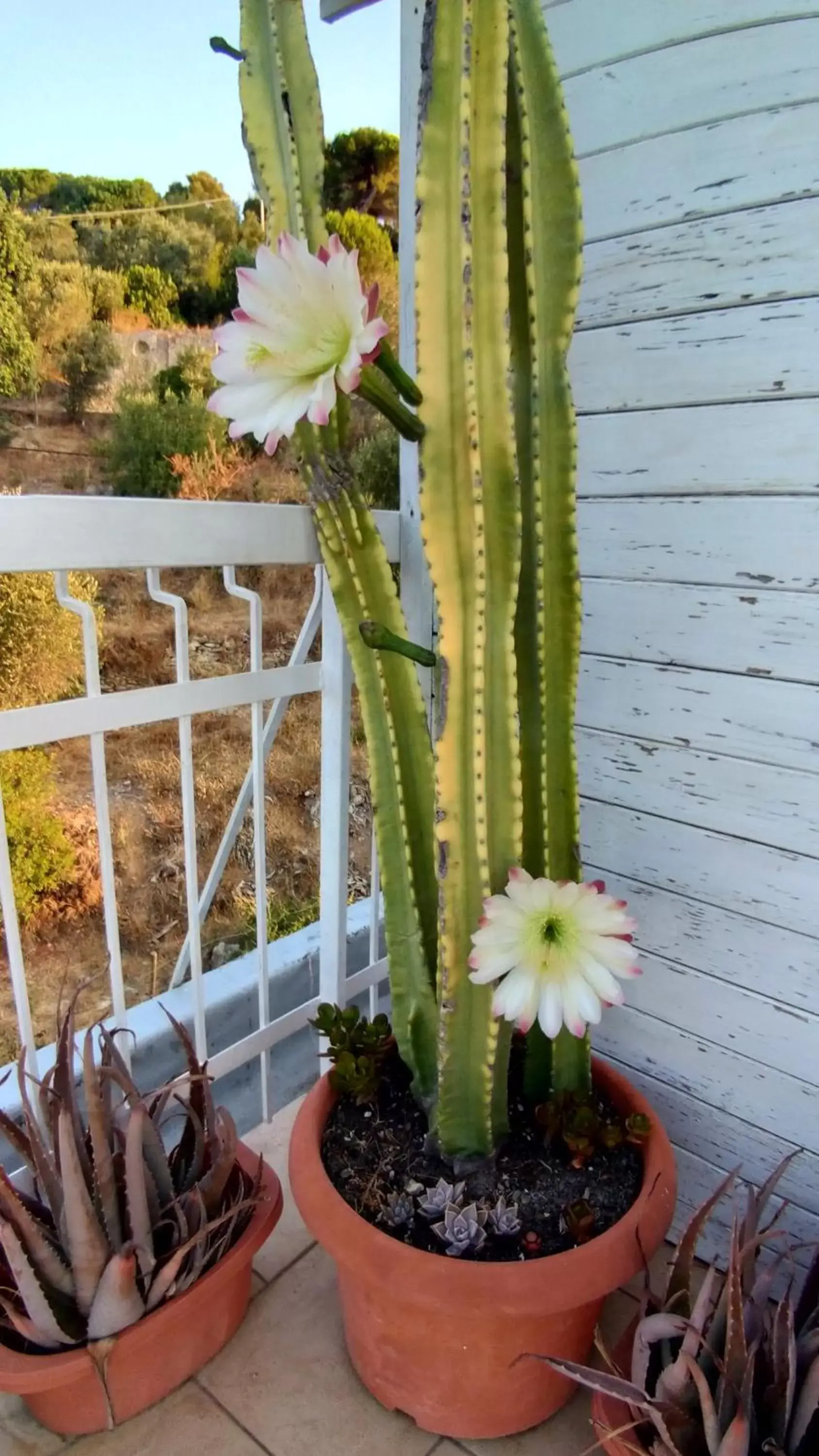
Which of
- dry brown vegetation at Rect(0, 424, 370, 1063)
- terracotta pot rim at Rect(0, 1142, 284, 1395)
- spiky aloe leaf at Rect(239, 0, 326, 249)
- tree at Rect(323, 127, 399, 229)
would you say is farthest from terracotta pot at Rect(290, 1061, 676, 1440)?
tree at Rect(323, 127, 399, 229)

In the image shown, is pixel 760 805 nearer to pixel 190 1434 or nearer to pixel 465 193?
pixel 465 193

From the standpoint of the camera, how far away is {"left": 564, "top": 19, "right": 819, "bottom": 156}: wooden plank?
2.56 feet

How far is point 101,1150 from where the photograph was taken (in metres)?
0.83

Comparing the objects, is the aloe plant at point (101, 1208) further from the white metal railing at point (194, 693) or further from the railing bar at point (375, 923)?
the railing bar at point (375, 923)

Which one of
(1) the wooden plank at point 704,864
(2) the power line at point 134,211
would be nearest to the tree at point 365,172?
(2) the power line at point 134,211

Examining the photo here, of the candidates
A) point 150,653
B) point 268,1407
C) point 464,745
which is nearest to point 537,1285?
point 268,1407

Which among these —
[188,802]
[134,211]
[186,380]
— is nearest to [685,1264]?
[188,802]

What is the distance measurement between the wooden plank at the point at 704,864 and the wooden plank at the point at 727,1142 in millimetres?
308

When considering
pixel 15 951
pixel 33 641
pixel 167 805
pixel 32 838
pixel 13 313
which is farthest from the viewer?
pixel 13 313

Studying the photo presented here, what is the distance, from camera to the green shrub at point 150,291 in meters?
6.16

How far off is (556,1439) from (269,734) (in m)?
1.06

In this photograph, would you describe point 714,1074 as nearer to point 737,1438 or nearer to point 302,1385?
point 737,1438

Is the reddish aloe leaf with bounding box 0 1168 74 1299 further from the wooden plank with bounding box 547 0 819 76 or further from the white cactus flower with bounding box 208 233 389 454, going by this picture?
the wooden plank with bounding box 547 0 819 76

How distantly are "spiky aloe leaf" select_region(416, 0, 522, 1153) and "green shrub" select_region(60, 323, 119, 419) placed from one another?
587 centimetres
